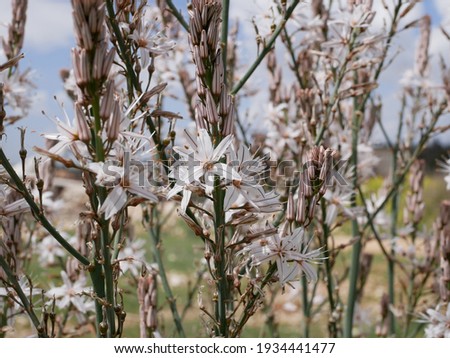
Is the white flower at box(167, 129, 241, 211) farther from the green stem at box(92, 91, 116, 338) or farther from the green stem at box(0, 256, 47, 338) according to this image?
the green stem at box(0, 256, 47, 338)

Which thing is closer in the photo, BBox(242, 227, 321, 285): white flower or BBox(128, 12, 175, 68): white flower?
BBox(242, 227, 321, 285): white flower

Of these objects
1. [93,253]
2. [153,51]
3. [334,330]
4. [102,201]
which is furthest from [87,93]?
[334,330]

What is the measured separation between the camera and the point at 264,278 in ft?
4.22

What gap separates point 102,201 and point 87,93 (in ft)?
0.72

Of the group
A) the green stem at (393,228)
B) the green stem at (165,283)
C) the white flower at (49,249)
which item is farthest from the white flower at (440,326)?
the white flower at (49,249)

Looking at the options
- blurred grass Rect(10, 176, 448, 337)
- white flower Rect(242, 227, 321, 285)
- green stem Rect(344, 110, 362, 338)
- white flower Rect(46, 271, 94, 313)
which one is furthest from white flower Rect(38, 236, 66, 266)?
white flower Rect(242, 227, 321, 285)

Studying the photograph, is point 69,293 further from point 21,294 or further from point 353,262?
point 353,262

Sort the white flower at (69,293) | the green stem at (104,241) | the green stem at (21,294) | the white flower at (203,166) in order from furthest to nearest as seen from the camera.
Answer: the white flower at (69,293) → the green stem at (21,294) → the white flower at (203,166) → the green stem at (104,241)

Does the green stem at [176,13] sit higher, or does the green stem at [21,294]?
the green stem at [176,13]

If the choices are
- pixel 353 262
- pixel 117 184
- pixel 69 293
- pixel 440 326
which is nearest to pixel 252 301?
pixel 117 184

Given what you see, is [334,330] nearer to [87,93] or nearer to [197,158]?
[197,158]

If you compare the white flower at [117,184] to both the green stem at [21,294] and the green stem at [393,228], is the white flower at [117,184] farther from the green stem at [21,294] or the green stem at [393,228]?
the green stem at [393,228]

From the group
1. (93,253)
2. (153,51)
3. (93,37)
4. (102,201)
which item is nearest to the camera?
(93,37)

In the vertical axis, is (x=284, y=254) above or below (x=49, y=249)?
above
